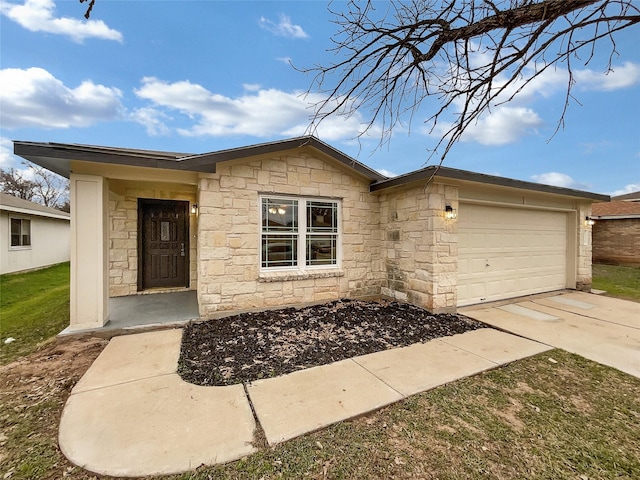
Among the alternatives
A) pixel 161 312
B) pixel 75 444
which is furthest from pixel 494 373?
pixel 161 312

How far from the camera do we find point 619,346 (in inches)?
158

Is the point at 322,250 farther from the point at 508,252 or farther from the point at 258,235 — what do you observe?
the point at 508,252

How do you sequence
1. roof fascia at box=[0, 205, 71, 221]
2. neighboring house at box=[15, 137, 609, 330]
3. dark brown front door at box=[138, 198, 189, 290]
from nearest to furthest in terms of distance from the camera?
neighboring house at box=[15, 137, 609, 330] → dark brown front door at box=[138, 198, 189, 290] → roof fascia at box=[0, 205, 71, 221]

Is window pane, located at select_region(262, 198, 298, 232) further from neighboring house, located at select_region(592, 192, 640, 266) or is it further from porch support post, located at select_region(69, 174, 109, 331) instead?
neighboring house, located at select_region(592, 192, 640, 266)

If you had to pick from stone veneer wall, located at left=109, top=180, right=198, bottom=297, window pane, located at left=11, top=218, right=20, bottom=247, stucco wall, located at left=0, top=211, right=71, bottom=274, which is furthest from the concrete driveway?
window pane, located at left=11, top=218, right=20, bottom=247

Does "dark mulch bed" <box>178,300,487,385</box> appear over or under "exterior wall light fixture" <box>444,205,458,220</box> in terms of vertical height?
under

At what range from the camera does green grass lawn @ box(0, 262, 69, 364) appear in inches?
163

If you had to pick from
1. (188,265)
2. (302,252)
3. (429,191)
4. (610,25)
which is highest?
(610,25)

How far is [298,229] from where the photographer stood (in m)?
5.67

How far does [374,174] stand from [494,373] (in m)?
4.25

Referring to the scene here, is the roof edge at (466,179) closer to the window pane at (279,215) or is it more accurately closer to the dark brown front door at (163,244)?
the window pane at (279,215)

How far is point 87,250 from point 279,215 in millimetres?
3104

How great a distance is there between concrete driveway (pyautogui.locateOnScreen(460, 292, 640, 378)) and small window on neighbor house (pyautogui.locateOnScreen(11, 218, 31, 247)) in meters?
16.2

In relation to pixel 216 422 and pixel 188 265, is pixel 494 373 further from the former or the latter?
pixel 188 265
